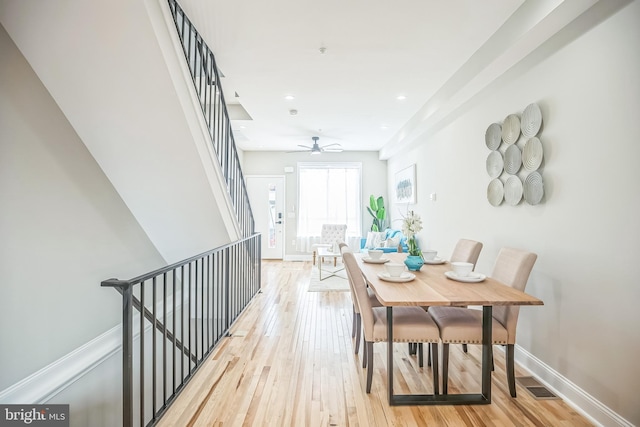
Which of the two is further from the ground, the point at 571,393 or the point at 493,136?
the point at 493,136

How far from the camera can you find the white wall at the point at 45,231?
1.97 meters

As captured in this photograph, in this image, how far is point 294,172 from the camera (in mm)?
7777

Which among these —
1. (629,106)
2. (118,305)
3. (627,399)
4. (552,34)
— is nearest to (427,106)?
(552,34)

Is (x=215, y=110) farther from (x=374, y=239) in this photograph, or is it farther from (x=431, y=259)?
(x=374, y=239)

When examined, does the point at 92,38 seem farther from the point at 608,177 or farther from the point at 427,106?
the point at 427,106

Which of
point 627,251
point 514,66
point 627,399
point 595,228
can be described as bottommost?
point 627,399

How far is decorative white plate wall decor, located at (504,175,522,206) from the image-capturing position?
2615 mm

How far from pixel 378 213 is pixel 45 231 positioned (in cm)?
599

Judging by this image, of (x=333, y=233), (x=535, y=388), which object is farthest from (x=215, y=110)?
(x=333, y=233)

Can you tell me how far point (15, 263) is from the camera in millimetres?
2033

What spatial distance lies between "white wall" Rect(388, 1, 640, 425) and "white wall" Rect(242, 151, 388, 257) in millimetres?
4892

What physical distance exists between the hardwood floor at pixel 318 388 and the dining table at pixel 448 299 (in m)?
0.07

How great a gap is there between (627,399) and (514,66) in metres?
2.51

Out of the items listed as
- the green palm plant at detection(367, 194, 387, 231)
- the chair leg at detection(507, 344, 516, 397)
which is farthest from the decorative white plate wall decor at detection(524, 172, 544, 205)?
the green palm plant at detection(367, 194, 387, 231)
